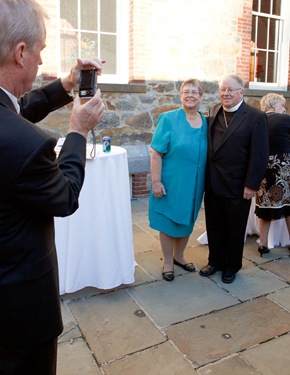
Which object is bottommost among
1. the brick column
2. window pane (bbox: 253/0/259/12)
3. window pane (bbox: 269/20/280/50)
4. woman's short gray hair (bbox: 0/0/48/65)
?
the brick column

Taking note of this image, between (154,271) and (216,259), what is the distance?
60cm

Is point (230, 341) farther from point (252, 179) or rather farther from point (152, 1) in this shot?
point (152, 1)

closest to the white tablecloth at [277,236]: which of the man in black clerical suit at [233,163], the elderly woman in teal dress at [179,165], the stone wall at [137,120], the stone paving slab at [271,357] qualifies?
the man in black clerical suit at [233,163]

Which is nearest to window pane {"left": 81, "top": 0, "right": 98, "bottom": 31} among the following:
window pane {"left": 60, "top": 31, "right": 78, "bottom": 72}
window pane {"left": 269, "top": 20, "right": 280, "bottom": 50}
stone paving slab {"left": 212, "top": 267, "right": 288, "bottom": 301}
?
window pane {"left": 60, "top": 31, "right": 78, "bottom": 72}

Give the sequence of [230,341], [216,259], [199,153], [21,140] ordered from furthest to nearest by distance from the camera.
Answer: [216,259], [199,153], [230,341], [21,140]

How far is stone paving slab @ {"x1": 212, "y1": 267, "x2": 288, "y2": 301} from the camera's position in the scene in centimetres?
312

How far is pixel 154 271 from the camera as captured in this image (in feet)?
11.5

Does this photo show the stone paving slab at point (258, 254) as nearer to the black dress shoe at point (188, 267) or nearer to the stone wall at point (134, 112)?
the black dress shoe at point (188, 267)

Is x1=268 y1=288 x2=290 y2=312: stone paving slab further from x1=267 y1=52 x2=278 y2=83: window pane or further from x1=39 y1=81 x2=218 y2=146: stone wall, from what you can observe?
x1=267 y1=52 x2=278 y2=83: window pane

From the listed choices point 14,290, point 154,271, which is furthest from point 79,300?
point 14,290

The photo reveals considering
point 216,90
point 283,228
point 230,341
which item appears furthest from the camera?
point 216,90

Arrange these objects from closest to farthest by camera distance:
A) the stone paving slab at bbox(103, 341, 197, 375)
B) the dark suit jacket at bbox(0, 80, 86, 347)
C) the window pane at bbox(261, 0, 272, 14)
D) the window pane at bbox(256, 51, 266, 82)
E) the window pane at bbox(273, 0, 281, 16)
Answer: the dark suit jacket at bbox(0, 80, 86, 347) → the stone paving slab at bbox(103, 341, 197, 375) → the window pane at bbox(261, 0, 272, 14) → the window pane at bbox(273, 0, 281, 16) → the window pane at bbox(256, 51, 266, 82)

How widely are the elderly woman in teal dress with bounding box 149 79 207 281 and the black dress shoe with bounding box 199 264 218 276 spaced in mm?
295

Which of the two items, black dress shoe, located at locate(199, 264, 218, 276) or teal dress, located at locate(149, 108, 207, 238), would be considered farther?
black dress shoe, located at locate(199, 264, 218, 276)
